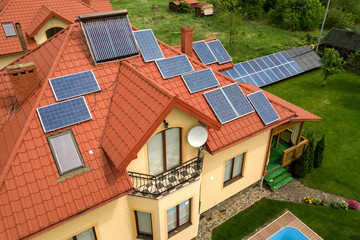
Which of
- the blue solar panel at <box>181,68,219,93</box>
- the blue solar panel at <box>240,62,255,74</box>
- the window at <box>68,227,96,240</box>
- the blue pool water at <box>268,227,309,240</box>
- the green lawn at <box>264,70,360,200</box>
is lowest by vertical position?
the blue pool water at <box>268,227,309,240</box>

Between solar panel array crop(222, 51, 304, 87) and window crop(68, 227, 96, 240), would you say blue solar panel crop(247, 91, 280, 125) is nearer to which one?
window crop(68, 227, 96, 240)

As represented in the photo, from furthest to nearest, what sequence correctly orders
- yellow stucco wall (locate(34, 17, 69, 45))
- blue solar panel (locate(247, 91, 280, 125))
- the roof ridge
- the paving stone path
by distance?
yellow stucco wall (locate(34, 17, 69, 45)), the paving stone path, blue solar panel (locate(247, 91, 280, 125)), the roof ridge

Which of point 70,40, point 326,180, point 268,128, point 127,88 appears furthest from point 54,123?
point 326,180

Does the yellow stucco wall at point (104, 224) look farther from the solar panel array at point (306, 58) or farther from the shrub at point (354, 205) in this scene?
the solar panel array at point (306, 58)

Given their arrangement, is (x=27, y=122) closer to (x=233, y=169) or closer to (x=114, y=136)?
(x=114, y=136)

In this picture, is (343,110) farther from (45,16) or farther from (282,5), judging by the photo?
(282,5)

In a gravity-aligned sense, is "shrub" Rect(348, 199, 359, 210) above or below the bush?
below

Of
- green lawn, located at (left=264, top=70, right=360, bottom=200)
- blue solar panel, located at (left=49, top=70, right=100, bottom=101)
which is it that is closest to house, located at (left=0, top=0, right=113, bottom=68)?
blue solar panel, located at (left=49, top=70, right=100, bottom=101)

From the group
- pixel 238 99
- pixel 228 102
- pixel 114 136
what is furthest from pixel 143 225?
pixel 238 99
